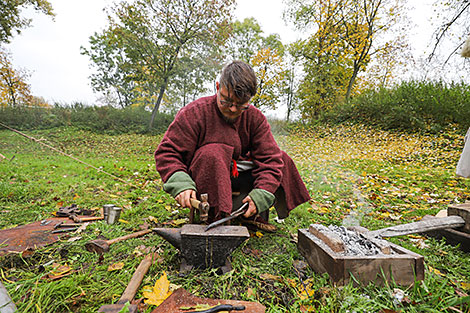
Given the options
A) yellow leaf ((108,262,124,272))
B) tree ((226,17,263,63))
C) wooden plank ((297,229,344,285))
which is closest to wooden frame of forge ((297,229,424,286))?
wooden plank ((297,229,344,285))

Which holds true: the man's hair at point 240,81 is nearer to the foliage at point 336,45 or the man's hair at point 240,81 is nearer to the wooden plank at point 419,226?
the wooden plank at point 419,226

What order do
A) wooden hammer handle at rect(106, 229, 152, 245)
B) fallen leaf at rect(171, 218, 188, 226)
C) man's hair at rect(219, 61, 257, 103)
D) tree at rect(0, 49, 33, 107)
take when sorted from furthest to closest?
1. tree at rect(0, 49, 33, 107)
2. fallen leaf at rect(171, 218, 188, 226)
3. wooden hammer handle at rect(106, 229, 152, 245)
4. man's hair at rect(219, 61, 257, 103)

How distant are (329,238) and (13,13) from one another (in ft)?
57.9

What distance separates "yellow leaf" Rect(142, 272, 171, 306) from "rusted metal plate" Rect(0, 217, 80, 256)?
1277mm

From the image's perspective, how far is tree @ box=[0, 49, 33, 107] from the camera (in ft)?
60.8

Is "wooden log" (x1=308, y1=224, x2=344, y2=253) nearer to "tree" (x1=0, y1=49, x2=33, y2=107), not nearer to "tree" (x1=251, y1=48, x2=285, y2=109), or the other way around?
"tree" (x1=251, y1=48, x2=285, y2=109)

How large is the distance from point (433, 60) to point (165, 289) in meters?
10.7

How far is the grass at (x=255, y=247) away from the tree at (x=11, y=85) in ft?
68.7

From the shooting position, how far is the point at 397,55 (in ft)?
47.9

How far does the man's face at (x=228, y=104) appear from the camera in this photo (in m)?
1.85

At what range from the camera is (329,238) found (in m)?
1.60

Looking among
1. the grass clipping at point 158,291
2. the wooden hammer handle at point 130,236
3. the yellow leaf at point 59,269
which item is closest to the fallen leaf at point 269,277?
the grass clipping at point 158,291

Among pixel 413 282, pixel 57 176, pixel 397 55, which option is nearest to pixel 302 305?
pixel 413 282

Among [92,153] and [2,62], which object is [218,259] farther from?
[2,62]
